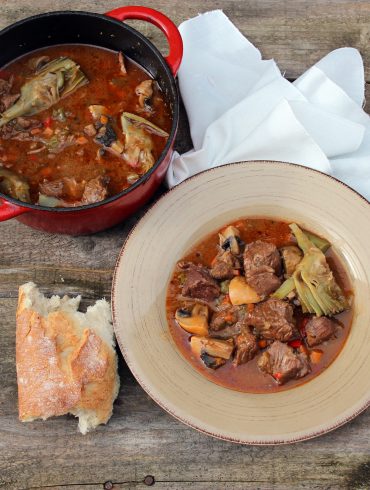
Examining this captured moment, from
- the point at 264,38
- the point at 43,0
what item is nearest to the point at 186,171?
the point at 264,38

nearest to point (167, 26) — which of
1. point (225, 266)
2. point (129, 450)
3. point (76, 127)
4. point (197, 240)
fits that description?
point (76, 127)

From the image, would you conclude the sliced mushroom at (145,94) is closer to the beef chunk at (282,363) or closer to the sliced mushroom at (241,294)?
the sliced mushroom at (241,294)

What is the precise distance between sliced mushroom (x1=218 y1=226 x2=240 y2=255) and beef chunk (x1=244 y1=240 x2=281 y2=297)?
0.09m

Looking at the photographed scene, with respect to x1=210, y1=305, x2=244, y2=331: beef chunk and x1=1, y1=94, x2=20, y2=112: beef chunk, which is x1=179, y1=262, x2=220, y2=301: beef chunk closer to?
x1=210, y1=305, x2=244, y2=331: beef chunk

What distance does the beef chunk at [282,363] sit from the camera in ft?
13.6

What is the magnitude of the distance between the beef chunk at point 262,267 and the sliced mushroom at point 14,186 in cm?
136

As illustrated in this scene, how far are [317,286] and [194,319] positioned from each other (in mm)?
745

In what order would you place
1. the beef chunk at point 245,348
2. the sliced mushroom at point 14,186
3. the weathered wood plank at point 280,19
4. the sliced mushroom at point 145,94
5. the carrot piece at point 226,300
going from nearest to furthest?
the beef chunk at point 245,348
the sliced mushroom at point 14,186
the carrot piece at point 226,300
the sliced mushroom at point 145,94
the weathered wood plank at point 280,19

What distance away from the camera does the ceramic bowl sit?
4117mm

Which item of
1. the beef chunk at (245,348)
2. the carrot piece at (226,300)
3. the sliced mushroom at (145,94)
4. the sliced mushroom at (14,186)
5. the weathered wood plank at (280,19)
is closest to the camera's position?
the beef chunk at (245,348)

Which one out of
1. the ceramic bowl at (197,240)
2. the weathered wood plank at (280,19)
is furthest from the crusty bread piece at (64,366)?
the weathered wood plank at (280,19)

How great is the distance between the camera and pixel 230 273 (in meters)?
4.43

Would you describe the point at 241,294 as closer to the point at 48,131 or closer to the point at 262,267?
the point at 262,267

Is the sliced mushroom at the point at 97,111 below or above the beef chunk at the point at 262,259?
above
